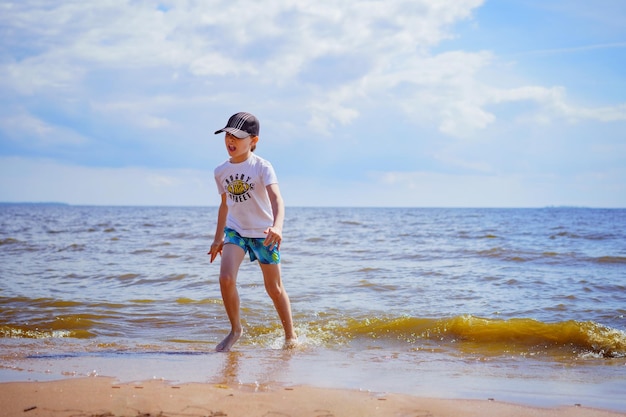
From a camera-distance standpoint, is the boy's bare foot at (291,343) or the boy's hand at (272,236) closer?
the boy's hand at (272,236)

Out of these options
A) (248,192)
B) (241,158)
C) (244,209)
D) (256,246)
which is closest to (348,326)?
(256,246)

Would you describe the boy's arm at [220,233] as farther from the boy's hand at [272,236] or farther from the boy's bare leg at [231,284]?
the boy's hand at [272,236]

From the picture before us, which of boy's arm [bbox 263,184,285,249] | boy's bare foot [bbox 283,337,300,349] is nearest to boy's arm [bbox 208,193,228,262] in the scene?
boy's arm [bbox 263,184,285,249]

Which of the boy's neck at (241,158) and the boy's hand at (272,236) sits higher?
the boy's neck at (241,158)

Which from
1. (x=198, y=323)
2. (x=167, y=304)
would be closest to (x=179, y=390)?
(x=198, y=323)

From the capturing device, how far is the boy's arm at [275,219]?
4.73 m

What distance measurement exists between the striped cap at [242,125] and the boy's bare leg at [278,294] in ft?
3.70

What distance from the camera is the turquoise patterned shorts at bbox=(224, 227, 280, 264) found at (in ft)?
17.0

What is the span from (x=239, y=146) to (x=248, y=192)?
39cm

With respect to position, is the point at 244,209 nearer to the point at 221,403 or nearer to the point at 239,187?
the point at 239,187

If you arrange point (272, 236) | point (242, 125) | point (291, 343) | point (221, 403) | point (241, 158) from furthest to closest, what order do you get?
point (291, 343), point (241, 158), point (242, 125), point (272, 236), point (221, 403)

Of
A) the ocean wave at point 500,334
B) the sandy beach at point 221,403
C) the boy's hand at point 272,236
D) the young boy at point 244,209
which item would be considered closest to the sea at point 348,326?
the ocean wave at point 500,334

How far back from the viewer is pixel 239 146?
5.07m

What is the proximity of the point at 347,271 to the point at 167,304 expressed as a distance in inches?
151
